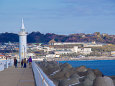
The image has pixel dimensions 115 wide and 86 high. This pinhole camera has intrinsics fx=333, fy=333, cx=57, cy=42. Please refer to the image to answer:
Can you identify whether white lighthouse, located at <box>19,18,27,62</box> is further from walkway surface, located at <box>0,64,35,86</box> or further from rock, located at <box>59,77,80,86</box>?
rock, located at <box>59,77,80,86</box>

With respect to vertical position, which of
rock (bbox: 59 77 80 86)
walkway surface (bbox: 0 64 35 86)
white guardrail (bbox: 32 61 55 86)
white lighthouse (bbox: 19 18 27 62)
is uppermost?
white lighthouse (bbox: 19 18 27 62)

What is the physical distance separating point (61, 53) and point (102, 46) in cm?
3780

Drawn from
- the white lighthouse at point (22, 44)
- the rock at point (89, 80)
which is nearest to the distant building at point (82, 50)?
the white lighthouse at point (22, 44)

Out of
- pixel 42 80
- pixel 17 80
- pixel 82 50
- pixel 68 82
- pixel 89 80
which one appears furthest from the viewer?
pixel 82 50

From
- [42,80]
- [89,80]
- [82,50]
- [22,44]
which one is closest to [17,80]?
[89,80]

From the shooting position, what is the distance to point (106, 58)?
169750 millimetres

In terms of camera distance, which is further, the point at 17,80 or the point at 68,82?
the point at 17,80

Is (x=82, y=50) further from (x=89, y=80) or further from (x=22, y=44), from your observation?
(x=89, y=80)

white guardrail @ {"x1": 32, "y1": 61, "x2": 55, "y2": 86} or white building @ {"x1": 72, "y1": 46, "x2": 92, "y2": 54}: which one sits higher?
white building @ {"x1": 72, "y1": 46, "x2": 92, "y2": 54}

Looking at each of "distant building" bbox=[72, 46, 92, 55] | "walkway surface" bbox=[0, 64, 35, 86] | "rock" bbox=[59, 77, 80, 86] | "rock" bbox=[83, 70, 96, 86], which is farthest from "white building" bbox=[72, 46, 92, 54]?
"rock" bbox=[59, 77, 80, 86]

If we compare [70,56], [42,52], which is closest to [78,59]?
[70,56]

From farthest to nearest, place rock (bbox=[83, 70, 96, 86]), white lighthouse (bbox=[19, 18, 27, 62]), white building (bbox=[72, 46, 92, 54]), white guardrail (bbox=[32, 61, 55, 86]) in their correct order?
1. white building (bbox=[72, 46, 92, 54])
2. white lighthouse (bbox=[19, 18, 27, 62])
3. rock (bbox=[83, 70, 96, 86])
4. white guardrail (bbox=[32, 61, 55, 86])

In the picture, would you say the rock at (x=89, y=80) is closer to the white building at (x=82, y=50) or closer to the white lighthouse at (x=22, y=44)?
the white lighthouse at (x=22, y=44)

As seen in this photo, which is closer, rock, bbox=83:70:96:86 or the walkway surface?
rock, bbox=83:70:96:86
